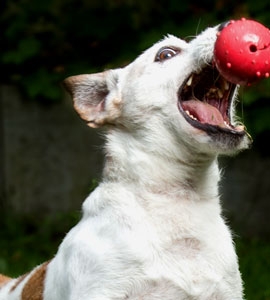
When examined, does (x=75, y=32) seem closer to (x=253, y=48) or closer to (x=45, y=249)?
(x=45, y=249)

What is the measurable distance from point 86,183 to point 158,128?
5.07 meters

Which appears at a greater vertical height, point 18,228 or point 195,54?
point 195,54

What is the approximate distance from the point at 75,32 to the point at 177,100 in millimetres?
5275

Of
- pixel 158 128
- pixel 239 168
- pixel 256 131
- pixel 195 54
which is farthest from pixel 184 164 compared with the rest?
pixel 239 168

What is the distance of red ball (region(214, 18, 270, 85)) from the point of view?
4918mm

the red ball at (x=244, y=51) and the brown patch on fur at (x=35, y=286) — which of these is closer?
the red ball at (x=244, y=51)

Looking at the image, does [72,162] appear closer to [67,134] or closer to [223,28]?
[67,134]

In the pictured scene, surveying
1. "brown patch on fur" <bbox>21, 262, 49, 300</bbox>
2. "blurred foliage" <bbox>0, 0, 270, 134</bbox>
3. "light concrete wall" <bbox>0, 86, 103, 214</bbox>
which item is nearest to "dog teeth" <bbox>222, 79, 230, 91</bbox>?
"brown patch on fur" <bbox>21, 262, 49, 300</bbox>

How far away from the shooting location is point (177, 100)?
16.8ft

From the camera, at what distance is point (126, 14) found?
394 inches

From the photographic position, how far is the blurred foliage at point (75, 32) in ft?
32.2

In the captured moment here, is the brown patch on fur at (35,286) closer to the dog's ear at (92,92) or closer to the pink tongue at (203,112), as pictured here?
the dog's ear at (92,92)

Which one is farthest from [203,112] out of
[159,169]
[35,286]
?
[35,286]

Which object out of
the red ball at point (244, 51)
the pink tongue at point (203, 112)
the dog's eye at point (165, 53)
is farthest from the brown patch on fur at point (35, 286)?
the red ball at point (244, 51)
